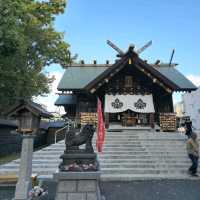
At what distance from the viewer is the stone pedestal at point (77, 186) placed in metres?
5.36

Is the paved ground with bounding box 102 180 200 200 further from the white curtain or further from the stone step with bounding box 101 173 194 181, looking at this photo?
the white curtain

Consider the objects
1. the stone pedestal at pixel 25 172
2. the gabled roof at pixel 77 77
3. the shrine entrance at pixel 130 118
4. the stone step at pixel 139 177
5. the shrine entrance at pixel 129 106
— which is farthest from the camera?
the gabled roof at pixel 77 77

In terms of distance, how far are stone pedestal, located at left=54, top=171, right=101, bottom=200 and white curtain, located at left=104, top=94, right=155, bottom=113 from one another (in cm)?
985

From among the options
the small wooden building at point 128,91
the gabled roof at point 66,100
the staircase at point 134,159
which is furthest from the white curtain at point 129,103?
the gabled roof at point 66,100

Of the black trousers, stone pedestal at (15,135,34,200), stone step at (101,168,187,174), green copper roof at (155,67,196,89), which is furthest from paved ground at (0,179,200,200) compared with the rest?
green copper roof at (155,67,196,89)

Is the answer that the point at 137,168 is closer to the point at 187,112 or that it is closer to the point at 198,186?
the point at 198,186

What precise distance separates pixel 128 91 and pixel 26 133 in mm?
10739

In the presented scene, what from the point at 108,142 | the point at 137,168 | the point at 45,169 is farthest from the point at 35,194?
the point at 108,142

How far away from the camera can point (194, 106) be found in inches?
1220

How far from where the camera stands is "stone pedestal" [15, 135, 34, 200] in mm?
5727

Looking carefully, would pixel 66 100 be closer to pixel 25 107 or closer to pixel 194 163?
pixel 194 163

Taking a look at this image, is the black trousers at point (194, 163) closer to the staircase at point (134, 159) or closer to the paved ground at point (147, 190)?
the staircase at point (134, 159)

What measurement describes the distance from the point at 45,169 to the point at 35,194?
11.1 ft

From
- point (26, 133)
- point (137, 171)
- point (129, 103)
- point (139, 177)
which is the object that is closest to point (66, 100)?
point (129, 103)
